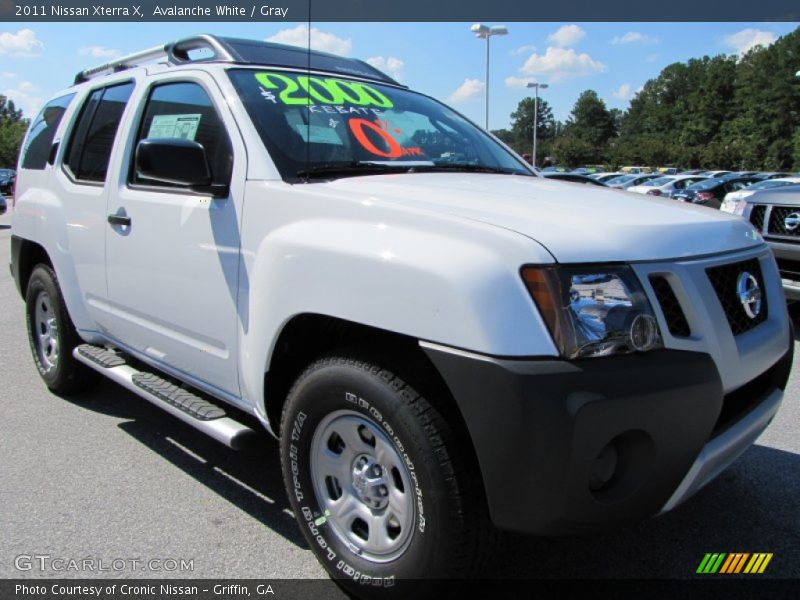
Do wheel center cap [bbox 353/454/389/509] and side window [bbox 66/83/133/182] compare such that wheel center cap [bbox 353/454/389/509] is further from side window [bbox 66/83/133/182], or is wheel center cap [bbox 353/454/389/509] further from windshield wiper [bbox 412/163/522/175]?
side window [bbox 66/83/133/182]

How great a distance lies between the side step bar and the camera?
8.77ft

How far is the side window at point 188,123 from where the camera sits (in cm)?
280

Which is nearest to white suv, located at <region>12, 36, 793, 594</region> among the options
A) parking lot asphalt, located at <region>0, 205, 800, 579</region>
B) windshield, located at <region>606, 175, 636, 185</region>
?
parking lot asphalt, located at <region>0, 205, 800, 579</region>

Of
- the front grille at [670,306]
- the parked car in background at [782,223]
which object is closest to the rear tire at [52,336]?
the front grille at [670,306]

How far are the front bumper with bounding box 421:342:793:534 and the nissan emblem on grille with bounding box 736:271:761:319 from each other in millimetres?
436

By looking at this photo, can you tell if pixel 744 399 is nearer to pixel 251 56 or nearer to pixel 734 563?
pixel 734 563

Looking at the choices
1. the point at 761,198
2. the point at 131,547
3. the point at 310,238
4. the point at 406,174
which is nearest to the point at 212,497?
the point at 131,547

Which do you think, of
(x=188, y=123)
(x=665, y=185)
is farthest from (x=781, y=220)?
(x=665, y=185)

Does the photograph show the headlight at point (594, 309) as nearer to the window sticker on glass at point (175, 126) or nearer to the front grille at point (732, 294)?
the front grille at point (732, 294)

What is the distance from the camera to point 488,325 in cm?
180

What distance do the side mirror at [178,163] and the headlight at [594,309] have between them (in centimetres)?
145

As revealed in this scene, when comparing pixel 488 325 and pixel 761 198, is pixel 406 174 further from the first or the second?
pixel 761 198

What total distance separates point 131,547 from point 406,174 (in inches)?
74.2

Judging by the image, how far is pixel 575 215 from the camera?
6.90 ft
